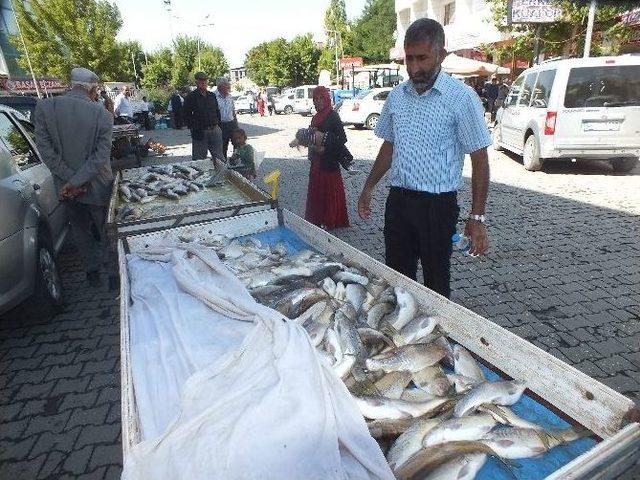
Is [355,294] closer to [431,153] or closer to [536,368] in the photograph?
[431,153]

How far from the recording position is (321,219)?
657 cm

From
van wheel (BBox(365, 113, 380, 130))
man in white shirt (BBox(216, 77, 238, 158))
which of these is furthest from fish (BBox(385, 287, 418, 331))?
van wheel (BBox(365, 113, 380, 130))

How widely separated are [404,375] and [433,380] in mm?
148

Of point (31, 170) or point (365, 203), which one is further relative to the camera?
point (31, 170)

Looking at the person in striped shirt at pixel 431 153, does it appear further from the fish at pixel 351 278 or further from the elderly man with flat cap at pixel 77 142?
the elderly man with flat cap at pixel 77 142

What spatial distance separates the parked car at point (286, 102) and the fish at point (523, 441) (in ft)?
113

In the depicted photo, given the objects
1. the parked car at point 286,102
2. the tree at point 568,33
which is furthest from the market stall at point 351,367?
the parked car at point 286,102

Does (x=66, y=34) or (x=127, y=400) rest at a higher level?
(x=66, y=34)

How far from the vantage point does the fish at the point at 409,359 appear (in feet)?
7.32

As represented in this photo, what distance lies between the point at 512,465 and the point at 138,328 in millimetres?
2264

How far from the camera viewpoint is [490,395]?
1955 millimetres

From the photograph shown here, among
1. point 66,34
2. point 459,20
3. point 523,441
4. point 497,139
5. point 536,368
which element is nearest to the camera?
point 523,441

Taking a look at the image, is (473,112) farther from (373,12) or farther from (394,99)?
(373,12)

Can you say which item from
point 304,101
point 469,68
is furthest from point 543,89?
point 304,101
